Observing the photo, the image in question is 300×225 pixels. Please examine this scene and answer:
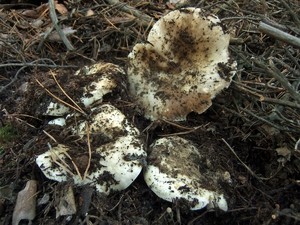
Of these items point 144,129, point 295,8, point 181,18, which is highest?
point 181,18

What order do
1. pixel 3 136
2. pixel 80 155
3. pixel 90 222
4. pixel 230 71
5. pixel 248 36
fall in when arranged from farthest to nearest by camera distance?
pixel 248 36
pixel 3 136
pixel 230 71
pixel 80 155
pixel 90 222

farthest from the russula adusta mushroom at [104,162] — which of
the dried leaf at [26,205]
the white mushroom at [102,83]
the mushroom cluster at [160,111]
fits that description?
the white mushroom at [102,83]

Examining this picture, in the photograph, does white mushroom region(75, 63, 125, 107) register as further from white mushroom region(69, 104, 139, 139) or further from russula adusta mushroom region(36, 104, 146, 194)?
russula adusta mushroom region(36, 104, 146, 194)

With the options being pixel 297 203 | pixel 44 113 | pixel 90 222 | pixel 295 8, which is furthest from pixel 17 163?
pixel 295 8

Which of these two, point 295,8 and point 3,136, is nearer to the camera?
point 3,136

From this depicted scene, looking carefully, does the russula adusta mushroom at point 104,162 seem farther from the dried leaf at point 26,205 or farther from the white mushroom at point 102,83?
the white mushroom at point 102,83

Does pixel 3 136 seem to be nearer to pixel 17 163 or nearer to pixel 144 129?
pixel 17 163
